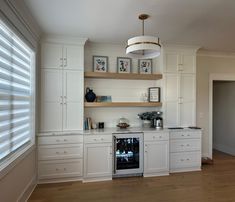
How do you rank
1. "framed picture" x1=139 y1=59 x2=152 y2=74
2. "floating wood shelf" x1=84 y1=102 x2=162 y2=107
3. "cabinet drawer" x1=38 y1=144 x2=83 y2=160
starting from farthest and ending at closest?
"framed picture" x1=139 y1=59 x2=152 y2=74
"floating wood shelf" x1=84 y1=102 x2=162 y2=107
"cabinet drawer" x1=38 y1=144 x2=83 y2=160

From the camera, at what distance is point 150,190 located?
3.18 metres

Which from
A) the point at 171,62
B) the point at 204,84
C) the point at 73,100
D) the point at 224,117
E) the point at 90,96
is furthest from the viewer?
the point at 224,117

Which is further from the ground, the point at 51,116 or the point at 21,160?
the point at 51,116

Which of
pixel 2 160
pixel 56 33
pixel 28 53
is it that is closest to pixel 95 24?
pixel 56 33

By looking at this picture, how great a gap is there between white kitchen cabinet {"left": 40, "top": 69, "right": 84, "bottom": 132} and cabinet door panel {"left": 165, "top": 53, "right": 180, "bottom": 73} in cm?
183

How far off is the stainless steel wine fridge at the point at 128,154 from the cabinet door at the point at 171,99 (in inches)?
33.4

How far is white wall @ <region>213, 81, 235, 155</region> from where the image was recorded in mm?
5457

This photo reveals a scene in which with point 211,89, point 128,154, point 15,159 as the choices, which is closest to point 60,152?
point 15,159

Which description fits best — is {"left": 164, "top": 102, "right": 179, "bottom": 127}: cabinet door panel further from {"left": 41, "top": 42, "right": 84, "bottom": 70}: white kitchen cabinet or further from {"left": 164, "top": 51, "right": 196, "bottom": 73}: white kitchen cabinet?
{"left": 41, "top": 42, "right": 84, "bottom": 70}: white kitchen cabinet

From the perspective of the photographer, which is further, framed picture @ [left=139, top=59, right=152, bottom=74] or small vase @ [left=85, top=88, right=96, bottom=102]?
framed picture @ [left=139, top=59, right=152, bottom=74]

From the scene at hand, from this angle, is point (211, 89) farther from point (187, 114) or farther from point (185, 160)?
point (185, 160)

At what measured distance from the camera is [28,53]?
3146 millimetres

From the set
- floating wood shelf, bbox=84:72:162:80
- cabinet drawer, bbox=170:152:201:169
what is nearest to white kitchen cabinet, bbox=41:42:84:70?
floating wood shelf, bbox=84:72:162:80

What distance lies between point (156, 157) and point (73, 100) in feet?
6.45
